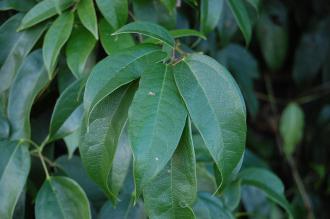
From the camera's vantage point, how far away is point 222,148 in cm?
66

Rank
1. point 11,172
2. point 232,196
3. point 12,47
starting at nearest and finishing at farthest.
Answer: point 11,172, point 12,47, point 232,196

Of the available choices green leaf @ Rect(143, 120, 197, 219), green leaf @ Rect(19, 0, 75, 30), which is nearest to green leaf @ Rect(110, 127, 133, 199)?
green leaf @ Rect(143, 120, 197, 219)

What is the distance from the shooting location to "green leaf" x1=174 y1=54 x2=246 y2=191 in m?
0.66

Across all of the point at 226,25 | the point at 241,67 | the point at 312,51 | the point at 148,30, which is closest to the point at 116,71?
the point at 148,30

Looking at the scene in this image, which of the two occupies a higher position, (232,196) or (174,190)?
(174,190)

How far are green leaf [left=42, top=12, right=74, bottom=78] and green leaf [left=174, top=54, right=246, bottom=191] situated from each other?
8.3 inches

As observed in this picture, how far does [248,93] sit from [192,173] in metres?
0.84

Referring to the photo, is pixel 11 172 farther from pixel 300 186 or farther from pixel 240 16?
pixel 300 186

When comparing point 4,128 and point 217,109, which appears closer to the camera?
point 217,109

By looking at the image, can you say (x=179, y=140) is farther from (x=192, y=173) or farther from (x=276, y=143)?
(x=276, y=143)

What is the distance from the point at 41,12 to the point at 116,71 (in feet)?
0.79

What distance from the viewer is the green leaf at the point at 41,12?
2.81 ft

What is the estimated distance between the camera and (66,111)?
84 centimetres

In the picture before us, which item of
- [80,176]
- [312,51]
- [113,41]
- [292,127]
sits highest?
[113,41]
